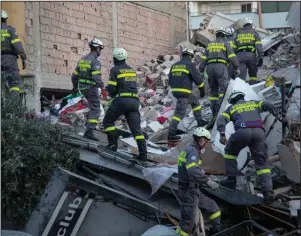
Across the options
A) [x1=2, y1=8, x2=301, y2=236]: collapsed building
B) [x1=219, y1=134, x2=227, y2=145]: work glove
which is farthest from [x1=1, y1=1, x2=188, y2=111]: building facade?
[x1=219, y1=134, x2=227, y2=145]: work glove

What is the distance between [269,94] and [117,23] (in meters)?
8.11

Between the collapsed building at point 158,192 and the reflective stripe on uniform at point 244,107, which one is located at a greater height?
the reflective stripe on uniform at point 244,107

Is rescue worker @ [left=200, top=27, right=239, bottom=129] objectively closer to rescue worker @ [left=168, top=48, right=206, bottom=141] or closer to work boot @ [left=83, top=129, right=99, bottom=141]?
rescue worker @ [left=168, top=48, right=206, bottom=141]

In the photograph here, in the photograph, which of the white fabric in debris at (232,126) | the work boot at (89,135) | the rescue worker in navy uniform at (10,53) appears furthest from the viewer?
the rescue worker in navy uniform at (10,53)

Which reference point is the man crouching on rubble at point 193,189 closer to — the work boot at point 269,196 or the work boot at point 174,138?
the work boot at point 269,196

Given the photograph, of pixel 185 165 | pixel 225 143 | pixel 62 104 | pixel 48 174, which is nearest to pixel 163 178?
pixel 185 165

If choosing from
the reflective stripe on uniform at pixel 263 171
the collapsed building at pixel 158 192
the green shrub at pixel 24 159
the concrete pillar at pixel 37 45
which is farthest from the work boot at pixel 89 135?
the concrete pillar at pixel 37 45

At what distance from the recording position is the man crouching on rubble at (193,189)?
7406mm

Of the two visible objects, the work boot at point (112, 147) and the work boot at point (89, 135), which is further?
the work boot at point (89, 135)

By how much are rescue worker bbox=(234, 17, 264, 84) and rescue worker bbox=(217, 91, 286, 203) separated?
371cm

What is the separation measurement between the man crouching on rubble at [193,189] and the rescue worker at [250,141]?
0.54 metres

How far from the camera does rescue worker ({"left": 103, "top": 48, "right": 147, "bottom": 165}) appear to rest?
8780 millimetres

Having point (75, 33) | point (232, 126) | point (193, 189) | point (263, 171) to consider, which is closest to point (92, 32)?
point (75, 33)

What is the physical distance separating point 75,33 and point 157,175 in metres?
7.77
